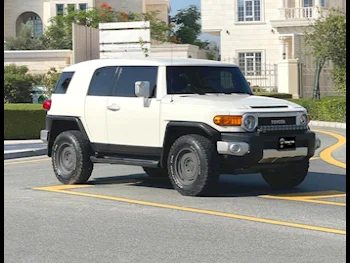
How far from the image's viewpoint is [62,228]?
31.6 ft

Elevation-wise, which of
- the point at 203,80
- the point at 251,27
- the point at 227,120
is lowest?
the point at 227,120

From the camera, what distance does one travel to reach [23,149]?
2095 cm

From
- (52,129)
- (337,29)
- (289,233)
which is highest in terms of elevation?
(337,29)

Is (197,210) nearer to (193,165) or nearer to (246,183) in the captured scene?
(193,165)

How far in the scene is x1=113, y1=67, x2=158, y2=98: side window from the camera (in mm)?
12984

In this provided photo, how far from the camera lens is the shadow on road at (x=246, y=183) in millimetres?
12656

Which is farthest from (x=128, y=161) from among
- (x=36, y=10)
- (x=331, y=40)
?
(x=36, y=10)

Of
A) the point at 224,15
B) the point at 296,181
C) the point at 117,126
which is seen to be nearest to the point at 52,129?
the point at 117,126

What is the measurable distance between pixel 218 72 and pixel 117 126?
5.49ft

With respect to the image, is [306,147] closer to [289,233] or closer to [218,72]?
[218,72]

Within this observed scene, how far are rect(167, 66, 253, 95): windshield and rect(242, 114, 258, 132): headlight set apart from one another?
129cm

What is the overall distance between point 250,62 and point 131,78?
46067 millimetres

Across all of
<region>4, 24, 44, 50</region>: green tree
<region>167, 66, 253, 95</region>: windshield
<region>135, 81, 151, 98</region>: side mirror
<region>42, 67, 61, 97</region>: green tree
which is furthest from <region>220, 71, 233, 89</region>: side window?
<region>4, 24, 44, 50</region>: green tree

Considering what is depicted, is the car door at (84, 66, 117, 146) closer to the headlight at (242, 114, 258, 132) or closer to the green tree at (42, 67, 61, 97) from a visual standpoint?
the headlight at (242, 114, 258, 132)
